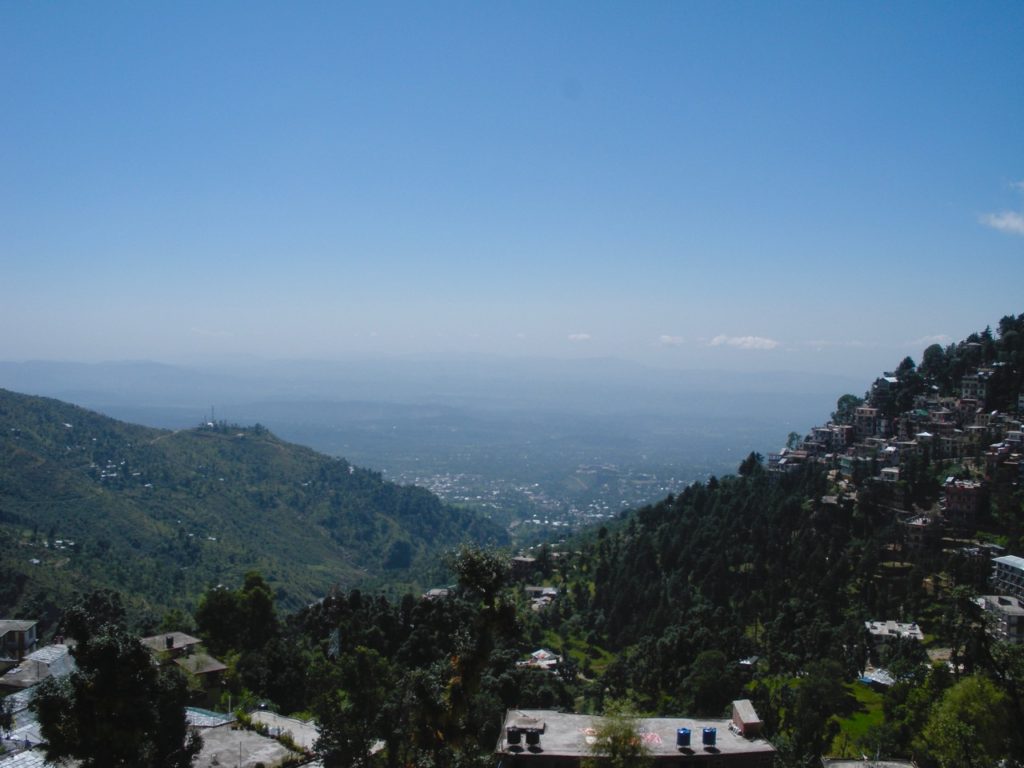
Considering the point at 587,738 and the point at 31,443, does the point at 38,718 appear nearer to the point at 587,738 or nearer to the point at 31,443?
the point at 587,738

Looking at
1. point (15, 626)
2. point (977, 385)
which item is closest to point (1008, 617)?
point (977, 385)

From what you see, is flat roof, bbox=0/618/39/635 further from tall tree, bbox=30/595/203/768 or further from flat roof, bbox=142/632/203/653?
tall tree, bbox=30/595/203/768

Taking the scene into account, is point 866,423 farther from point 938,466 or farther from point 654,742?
point 654,742

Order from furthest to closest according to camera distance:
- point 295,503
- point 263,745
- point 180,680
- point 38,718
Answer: point 295,503
point 263,745
point 180,680
point 38,718

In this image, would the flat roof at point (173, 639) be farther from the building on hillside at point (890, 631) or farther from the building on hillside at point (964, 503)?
the building on hillside at point (964, 503)

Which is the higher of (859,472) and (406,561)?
(859,472)

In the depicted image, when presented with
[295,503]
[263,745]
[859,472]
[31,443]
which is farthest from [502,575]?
[295,503]

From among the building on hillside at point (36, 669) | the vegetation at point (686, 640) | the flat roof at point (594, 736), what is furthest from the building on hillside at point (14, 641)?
the flat roof at point (594, 736)
